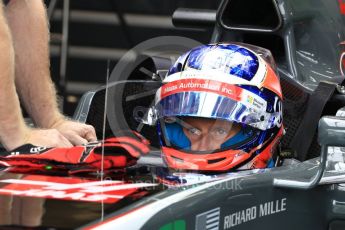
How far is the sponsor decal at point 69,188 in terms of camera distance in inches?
90.0

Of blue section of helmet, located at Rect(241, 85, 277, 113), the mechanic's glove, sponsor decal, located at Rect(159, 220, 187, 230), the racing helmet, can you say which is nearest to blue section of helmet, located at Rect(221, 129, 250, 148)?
the racing helmet

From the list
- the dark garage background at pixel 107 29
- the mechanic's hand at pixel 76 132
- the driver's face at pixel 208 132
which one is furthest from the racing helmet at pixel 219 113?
the dark garage background at pixel 107 29

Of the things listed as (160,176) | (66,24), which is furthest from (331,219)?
(66,24)

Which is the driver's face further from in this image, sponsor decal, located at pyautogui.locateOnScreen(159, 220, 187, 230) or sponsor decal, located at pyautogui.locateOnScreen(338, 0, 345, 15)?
sponsor decal, located at pyautogui.locateOnScreen(338, 0, 345, 15)

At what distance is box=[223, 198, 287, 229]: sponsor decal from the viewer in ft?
8.01

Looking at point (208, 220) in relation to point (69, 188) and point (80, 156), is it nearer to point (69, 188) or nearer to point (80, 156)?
point (69, 188)

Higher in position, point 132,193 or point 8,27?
point 8,27

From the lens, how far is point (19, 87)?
10.7 ft

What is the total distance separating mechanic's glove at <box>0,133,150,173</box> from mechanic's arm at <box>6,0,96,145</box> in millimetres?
488

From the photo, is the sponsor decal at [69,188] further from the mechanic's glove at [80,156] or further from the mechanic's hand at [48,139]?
the mechanic's hand at [48,139]

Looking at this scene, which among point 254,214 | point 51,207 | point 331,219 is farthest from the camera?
point 331,219

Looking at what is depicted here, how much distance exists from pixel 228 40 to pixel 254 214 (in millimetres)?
1392

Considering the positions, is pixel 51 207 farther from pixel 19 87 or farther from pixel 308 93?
pixel 308 93

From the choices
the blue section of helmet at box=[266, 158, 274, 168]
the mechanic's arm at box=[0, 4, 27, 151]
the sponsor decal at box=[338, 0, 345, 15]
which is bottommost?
the blue section of helmet at box=[266, 158, 274, 168]
